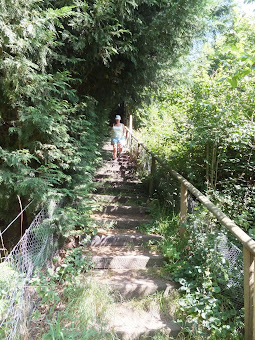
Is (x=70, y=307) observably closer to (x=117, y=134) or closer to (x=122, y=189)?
(x=122, y=189)

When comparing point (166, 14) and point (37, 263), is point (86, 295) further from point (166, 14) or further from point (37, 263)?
point (166, 14)

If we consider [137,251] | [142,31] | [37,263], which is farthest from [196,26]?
[37,263]

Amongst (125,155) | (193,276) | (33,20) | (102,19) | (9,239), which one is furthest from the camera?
(125,155)

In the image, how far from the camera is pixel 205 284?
98.0 inches

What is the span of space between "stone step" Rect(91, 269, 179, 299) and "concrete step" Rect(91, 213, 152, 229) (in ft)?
3.03

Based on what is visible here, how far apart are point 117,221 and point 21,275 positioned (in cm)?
225

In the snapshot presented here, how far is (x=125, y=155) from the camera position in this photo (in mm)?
8688

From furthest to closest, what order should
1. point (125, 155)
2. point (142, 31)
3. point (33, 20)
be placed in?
point (125, 155) → point (142, 31) → point (33, 20)

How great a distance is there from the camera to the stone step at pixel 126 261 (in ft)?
10.7

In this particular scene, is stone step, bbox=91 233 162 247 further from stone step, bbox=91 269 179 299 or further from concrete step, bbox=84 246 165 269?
stone step, bbox=91 269 179 299

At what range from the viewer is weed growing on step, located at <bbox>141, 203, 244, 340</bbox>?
7.47 ft

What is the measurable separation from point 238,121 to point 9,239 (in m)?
3.64

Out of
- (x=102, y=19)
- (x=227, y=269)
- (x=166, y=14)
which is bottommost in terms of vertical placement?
(x=227, y=269)

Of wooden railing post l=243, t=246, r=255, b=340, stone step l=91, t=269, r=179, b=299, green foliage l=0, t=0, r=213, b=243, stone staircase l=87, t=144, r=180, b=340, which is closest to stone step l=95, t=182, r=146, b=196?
stone staircase l=87, t=144, r=180, b=340
